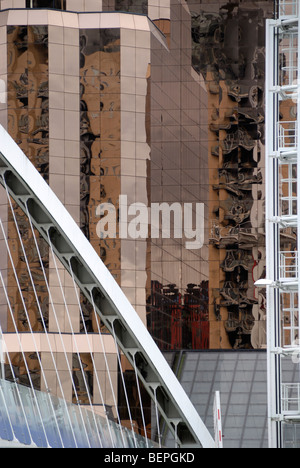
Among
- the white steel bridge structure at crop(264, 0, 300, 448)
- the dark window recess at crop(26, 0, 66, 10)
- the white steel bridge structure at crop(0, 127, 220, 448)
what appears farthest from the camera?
the dark window recess at crop(26, 0, 66, 10)

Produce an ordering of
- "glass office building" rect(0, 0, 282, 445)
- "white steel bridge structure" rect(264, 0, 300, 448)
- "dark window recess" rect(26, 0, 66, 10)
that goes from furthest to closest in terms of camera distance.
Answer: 1. "dark window recess" rect(26, 0, 66, 10)
2. "glass office building" rect(0, 0, 282, 445)
3. "white steel bridge structure" rect(264, 0, 300, 448)

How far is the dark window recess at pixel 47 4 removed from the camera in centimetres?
5244

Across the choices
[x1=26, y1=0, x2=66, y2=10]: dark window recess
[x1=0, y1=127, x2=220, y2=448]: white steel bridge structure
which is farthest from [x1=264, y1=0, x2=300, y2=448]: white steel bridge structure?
[x1=26, y1=0, x2=66, y2=10]: dark window recess

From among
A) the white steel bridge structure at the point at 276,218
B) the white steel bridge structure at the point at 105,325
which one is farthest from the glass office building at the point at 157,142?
the white steel bridge structure at the point at 105,325

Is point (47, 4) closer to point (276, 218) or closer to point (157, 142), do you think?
point (157, 142)

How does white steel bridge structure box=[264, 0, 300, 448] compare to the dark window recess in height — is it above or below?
below

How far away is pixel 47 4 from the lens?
52.6 meters

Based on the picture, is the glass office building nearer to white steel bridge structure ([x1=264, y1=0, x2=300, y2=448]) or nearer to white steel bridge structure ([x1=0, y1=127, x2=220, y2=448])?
white steel bridge structure ([x1=264, y1=0, x2=300, y2=448])

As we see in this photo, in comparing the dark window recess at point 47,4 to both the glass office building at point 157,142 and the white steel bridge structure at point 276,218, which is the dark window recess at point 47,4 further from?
the white steel bridge structure at point 276,218

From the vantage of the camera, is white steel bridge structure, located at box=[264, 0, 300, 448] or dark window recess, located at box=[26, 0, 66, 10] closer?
white steel bridge structure, located at box=[264, 0, 300, 448]

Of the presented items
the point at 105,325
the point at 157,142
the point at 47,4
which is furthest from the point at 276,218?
the point at 47,4

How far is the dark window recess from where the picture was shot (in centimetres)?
5244
